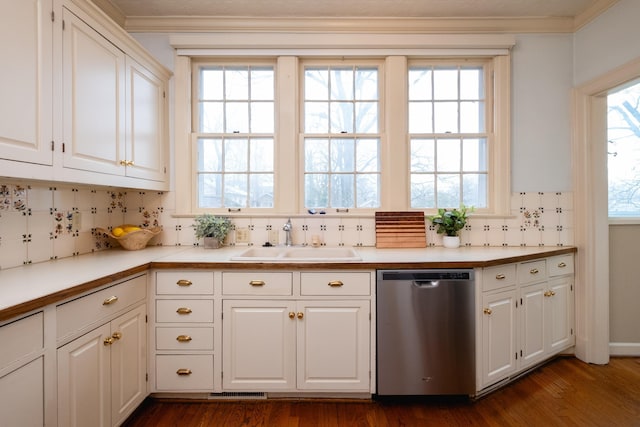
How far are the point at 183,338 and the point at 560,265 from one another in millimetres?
2754

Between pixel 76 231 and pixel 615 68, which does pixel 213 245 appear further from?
pixel 615 68

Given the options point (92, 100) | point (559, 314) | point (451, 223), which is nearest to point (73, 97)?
point (92, 100)

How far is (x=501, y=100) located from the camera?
2.62m

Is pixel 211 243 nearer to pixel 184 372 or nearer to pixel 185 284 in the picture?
pixel 185 284

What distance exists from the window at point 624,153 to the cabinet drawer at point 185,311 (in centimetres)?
332


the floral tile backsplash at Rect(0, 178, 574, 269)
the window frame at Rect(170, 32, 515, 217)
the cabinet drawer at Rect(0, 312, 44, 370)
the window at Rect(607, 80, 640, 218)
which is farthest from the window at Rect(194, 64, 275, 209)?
the window at Rect(607, 80, 640, 218)

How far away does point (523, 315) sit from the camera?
2.21 meters

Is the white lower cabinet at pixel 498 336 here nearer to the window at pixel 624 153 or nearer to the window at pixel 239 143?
the window at pixel 624 153

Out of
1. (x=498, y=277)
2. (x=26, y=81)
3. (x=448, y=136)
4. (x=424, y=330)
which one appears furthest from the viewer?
(x=448, y=136)

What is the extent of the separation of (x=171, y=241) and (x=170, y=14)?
1.80 meters

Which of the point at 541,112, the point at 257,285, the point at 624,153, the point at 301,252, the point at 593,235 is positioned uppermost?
the point at 541,112

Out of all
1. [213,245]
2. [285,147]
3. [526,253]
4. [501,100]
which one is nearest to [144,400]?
[213,245]

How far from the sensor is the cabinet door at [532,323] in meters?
2.21

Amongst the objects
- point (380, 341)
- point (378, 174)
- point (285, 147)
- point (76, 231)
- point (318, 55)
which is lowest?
point (380, 341)
